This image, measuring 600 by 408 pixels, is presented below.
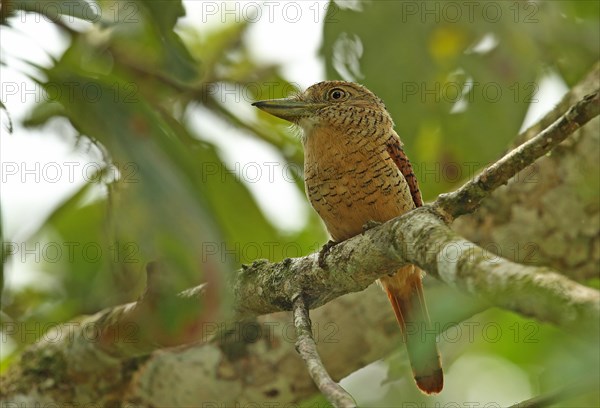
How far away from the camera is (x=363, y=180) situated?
366 centimetres

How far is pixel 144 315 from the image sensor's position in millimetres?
3174

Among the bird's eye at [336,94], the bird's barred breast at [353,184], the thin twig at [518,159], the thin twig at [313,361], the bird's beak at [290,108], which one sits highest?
the bird's eye at [336,94]

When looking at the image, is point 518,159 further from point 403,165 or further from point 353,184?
point 403,165

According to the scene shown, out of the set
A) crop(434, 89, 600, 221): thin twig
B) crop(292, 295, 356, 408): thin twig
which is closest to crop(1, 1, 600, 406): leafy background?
crop(292, 295, 356, 408): thin twig

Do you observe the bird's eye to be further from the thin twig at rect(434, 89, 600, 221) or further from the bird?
the thin twig at rect(434, 89, 600, 221)

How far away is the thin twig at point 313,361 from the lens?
1.88 meters

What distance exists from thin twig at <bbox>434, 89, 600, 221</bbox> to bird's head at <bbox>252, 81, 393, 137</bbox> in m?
1.58

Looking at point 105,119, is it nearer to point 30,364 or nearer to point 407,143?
point 30,364

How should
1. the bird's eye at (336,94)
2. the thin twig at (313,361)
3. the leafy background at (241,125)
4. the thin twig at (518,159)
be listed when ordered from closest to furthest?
the thin twig at (313,361) → the thin twig at (518,159) → the leafy background at (241,125) → the bird's eye at (336,94)

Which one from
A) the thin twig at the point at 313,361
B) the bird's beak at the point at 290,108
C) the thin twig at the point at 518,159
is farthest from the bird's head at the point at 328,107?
the thin twig at the point at 518,159

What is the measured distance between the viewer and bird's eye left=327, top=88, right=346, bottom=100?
4.20 meters

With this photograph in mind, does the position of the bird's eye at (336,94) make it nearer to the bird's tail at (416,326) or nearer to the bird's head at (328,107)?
the bird's head at (328,107)

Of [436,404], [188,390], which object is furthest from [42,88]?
[436,404]

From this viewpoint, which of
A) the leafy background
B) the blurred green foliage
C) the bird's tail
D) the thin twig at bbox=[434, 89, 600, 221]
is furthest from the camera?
the blurred green foliage
